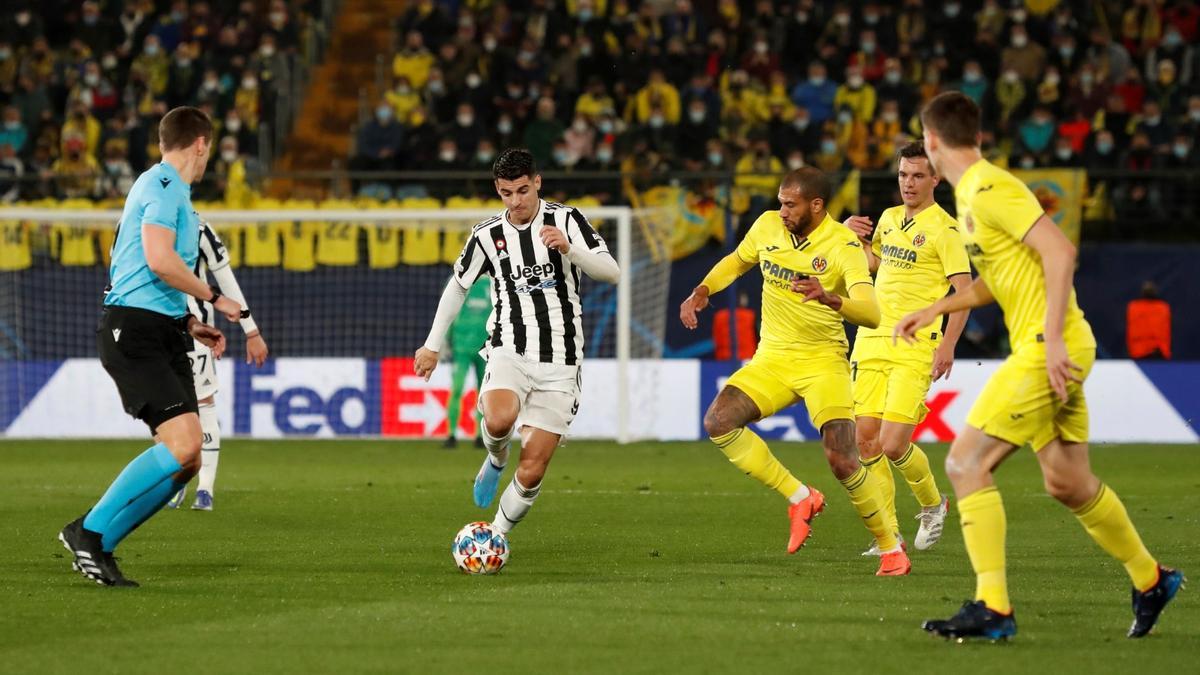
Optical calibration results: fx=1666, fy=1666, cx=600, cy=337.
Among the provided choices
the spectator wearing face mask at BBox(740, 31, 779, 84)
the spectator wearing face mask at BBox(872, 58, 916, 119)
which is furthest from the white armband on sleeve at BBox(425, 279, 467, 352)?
the spectator wearing face mask at BBox(740, 31, 779, 84)

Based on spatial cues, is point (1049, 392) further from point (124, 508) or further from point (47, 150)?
point (47, 150)

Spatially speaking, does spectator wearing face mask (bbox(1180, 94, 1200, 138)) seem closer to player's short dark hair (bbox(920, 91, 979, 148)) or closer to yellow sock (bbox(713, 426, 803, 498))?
yellow sock (bbox(713, 426, 803, 498))

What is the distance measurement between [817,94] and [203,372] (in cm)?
1359

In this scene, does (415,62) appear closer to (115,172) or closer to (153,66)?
(153,66)

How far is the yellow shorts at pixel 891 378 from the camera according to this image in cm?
998

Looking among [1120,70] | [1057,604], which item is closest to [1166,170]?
[1120,70]

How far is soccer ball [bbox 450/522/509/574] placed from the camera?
8531 millimetres

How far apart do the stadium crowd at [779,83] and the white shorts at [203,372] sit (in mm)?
10818

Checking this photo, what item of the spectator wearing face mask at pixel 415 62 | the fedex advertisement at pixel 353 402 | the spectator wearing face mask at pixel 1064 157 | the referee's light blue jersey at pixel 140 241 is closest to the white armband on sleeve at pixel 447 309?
the referee's light blue jersey at pixel 140 241

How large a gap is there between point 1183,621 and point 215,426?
7541mm

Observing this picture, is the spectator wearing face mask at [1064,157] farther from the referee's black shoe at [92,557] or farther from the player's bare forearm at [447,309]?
the referee's black shoe at [92,557]

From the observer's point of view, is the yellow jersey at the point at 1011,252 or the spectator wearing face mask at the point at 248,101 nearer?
the yellow jersey at the point at 1011,252

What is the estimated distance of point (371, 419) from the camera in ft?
64.5

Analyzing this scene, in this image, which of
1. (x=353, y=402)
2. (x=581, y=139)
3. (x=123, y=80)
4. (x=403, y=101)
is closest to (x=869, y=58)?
(x=581, y=139)
